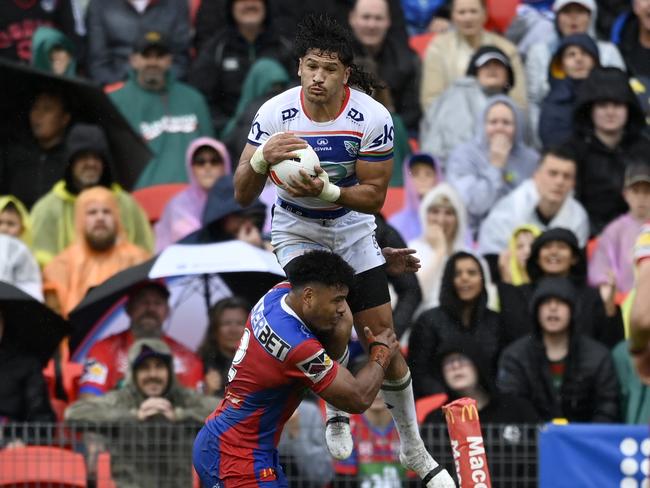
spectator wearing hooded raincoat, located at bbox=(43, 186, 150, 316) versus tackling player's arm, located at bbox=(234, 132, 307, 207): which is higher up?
spectator wearing hooded raincoat, located at bbox=(43, 186, 150, 316)

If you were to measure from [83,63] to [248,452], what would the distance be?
850 cm

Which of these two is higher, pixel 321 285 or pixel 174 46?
pixel 174 46

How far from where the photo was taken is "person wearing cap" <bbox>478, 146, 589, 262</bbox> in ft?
47.9

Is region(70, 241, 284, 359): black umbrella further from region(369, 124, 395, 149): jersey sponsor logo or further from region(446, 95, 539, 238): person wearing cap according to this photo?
region(369, 124, 395, 149): jersey sponsor logo

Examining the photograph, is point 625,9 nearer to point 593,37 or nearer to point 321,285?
point 593,37

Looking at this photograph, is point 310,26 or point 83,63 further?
point 83,63

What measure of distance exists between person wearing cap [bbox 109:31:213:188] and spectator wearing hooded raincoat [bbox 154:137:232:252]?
2.33 ft

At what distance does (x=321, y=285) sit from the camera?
29.7 ft

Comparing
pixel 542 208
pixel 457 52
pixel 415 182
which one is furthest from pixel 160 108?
pixel 542 208

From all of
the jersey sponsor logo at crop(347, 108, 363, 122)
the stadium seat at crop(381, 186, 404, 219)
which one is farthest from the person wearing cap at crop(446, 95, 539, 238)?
the jersey sponsor logo at crop(347, 108, 363, 122)

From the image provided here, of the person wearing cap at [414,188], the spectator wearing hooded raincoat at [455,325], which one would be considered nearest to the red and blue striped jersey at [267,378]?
the spectator wearing hooded raincoat at [455,325]

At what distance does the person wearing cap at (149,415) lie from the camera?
1159 centimetres

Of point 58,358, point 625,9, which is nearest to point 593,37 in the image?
point 625,9

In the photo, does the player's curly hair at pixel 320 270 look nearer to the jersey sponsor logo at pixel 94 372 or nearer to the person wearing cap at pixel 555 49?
the jersey sponsor logo at pixel 94 372
